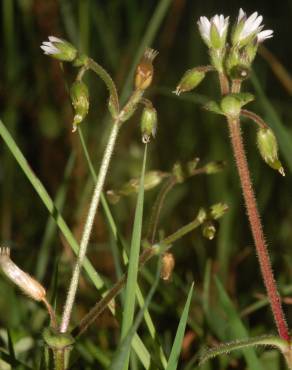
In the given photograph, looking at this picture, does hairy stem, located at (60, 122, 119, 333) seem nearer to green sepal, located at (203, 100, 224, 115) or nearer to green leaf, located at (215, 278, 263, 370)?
green sepal, located at (203, 100, 224, 115)

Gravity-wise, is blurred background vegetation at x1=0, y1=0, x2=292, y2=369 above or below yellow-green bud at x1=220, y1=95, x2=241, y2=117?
below

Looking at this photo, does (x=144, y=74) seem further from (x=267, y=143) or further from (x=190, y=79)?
(x=267, y=143)

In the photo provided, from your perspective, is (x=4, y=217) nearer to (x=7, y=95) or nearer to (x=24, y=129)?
(x=7, y=95)

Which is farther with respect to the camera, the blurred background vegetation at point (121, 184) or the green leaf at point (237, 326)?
the blurred background vegetation at point (121, 184)

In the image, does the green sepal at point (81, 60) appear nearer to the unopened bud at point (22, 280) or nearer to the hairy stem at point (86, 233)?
the hairy stem at point (86, 233)

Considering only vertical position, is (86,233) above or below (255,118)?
below

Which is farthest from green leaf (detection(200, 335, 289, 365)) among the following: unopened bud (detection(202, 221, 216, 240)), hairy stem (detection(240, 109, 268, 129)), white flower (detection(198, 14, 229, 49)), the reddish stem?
white flower (detection(198, 14, 229, 49))

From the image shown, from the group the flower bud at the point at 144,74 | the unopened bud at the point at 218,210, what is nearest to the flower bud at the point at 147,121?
the flower bud at the point at 144,74

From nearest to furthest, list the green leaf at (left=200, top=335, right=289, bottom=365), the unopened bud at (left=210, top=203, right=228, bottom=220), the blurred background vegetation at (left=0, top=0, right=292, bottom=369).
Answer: the green leaf at (left=200, top=335, right=289, bottom=365) < the unopened bud at (left=210, top=203, right=228, bottom=220) < the blurred background vegetation at (left=0, top=0, right=292, bottom=369)

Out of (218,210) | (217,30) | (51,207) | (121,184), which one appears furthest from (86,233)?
(121,184)
